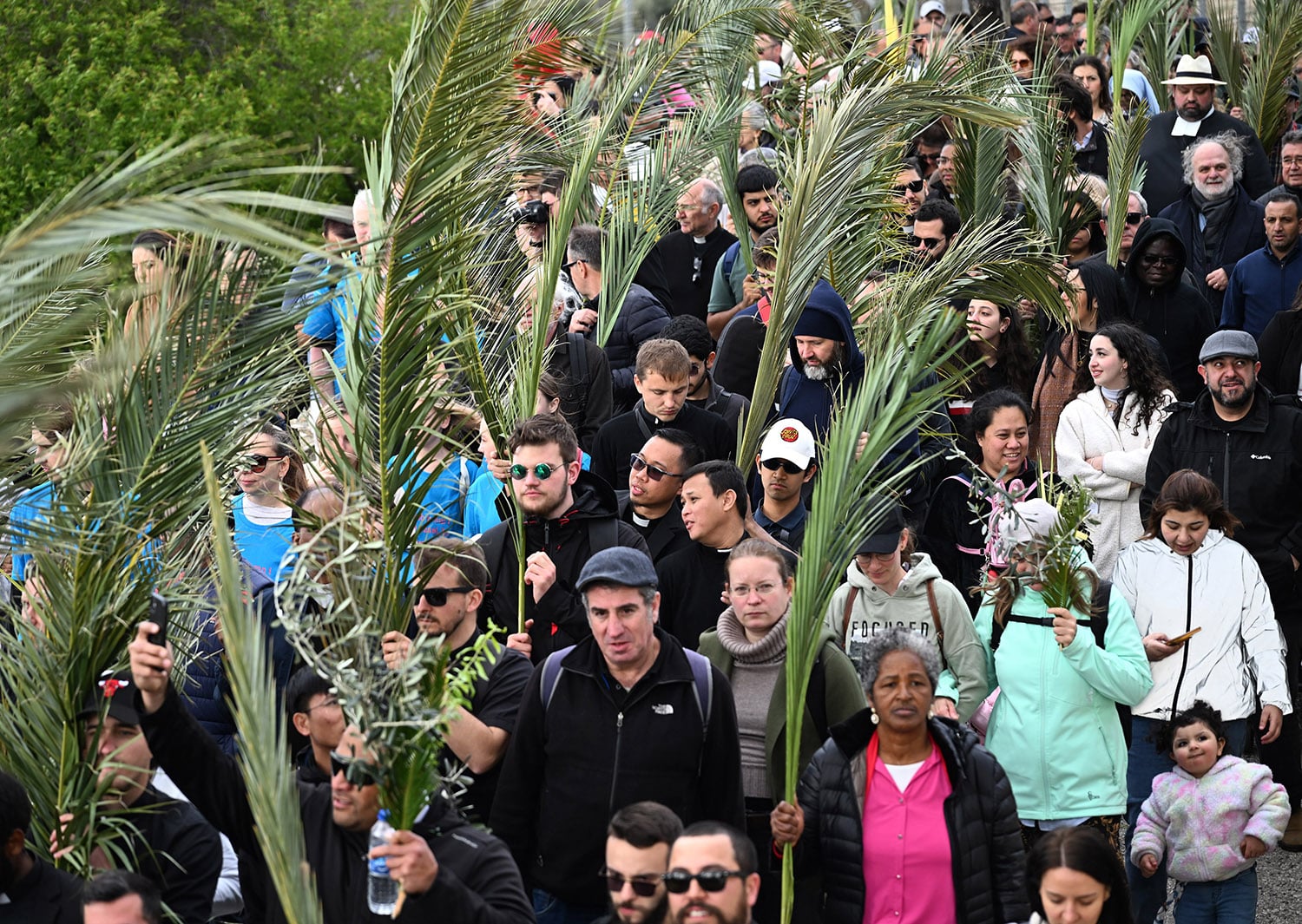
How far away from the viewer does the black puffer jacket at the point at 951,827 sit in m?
5.69

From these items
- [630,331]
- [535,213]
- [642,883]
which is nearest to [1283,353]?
[630,331]

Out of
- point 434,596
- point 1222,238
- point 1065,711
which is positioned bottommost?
point 1065,711

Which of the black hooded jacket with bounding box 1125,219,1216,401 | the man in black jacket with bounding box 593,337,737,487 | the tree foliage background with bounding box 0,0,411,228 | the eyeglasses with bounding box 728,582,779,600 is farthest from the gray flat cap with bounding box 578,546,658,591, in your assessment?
the tree foliage background with bounding box 0,0,411,228

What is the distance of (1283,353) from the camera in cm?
971

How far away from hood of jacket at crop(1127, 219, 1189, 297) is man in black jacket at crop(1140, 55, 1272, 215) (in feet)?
10.2

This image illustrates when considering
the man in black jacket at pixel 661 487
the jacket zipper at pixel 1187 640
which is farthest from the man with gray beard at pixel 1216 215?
the man in black jacket at pixel 661 487

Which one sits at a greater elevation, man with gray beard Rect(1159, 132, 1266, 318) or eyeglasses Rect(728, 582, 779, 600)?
man with gray beard Rect(1159, 132, 1266, 318)

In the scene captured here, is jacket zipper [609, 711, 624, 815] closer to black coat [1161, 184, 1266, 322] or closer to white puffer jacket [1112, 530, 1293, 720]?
white puffer jacket [1112, 530, 1293, 720]

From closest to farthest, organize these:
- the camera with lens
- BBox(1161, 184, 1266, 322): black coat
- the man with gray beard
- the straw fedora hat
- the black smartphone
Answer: the black smartphone → the camera with lens → the man with gray beard → BBox(1161, 184, 1266, 322): black coat → the straw fedora hat

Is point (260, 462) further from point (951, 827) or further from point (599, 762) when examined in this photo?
point (951, 827)

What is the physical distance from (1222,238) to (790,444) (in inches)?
220

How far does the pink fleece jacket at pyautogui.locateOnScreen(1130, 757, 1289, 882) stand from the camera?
677cm

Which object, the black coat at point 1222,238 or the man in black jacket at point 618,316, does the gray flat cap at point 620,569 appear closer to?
the man in black jacket at point 618,316

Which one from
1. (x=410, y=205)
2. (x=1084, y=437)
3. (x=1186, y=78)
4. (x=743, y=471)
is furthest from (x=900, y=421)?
(x=1186, y=78)
